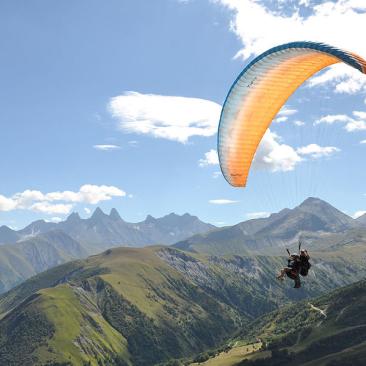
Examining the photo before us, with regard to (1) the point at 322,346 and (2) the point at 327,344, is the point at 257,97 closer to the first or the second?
(2) the point at 327,344

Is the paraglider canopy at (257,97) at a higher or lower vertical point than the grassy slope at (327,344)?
higher

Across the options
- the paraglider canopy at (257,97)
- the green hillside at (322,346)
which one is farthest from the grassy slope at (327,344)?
the paraglider canopy at (257,97)

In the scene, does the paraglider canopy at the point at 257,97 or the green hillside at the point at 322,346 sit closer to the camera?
the paraglider canopy at the point at 257,97

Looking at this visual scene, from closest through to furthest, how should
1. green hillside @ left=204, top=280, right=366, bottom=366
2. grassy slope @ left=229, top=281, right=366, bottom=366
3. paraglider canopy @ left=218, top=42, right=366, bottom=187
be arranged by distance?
paraglider canopy @ left=218, top=42, right=366, bottom=187 → grassy slope @ left=229, top=281, right=366, bottom=366 → green hillside @ left=204, top=280, right=366, bottom=366

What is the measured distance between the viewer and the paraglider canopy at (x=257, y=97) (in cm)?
2459

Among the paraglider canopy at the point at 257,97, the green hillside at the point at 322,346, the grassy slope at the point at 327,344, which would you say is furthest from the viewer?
the green hillside at the point at 322,346

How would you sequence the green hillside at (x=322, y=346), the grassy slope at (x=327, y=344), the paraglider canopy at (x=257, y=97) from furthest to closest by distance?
the green hillside at (x=322, y=346) → the grassy slope at (x=327, y=344) → the paraglider canopy at (x=257, y=97)

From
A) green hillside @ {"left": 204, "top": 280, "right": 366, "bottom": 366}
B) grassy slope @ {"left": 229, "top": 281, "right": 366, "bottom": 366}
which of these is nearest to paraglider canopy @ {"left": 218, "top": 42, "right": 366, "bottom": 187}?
green hillside @ {"left": 204, "top": 280, "right": 366, "bottom": 366}

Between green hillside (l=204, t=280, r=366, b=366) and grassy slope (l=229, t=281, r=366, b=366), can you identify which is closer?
grassy slope (l=229, t=281, r=366, b=366)

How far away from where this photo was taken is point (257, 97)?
27531 millimetres

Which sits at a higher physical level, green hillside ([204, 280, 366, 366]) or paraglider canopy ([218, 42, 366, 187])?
paraglider canopy ([218, 42, 366, 187])

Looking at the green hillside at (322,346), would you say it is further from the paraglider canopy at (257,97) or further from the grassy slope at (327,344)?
the paraglider canopy at (257,97)

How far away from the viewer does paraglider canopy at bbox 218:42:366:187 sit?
80.7ft

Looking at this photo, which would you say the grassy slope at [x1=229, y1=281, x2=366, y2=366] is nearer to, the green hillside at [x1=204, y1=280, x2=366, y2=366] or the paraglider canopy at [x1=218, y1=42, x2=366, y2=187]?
the green hillside at [x1=204, y1=280, x2=366, y2=366]
